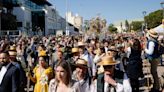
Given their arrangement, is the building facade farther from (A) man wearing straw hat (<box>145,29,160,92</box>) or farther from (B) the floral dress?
(B) the floral dress

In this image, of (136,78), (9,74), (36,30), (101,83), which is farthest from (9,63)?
(36,30)

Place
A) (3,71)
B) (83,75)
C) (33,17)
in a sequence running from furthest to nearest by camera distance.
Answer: (33,17)
(3,71)
(83,75)

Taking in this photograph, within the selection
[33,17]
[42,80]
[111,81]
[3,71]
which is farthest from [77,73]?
[33,17]

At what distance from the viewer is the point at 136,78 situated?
484 inches

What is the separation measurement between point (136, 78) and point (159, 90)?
127cm

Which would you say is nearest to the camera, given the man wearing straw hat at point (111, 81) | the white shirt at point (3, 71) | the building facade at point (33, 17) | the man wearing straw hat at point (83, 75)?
the man wearing straw hat at point (111, 81)

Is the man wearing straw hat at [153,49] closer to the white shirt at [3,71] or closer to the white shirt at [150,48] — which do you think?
the white shirt at [150,48]

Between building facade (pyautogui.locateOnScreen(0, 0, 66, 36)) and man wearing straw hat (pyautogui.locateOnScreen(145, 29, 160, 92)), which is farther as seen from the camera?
building facade (pyautogui.locateOnScreen(0, 0, 66, 36))

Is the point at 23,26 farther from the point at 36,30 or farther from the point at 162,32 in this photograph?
the point at 162,32

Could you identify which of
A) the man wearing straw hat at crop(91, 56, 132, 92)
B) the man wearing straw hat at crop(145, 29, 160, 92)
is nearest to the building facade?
the man wearing straw hat at crop(145, 29, 160, 92)

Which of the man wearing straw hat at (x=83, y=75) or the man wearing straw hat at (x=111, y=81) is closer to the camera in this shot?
the man wearing straw hat at (x=111, y=81)

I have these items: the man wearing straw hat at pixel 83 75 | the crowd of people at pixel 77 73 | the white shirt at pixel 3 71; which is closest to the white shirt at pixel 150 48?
the crowd of people at pixel 77 73

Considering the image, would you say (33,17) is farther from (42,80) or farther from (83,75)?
(83,75)

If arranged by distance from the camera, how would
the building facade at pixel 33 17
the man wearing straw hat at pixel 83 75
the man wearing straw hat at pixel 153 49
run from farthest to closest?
the building facade at pixel 33 17, the man wearing straw hat at pixel 153 49, the man wearing straw hat at pixel 83 75
